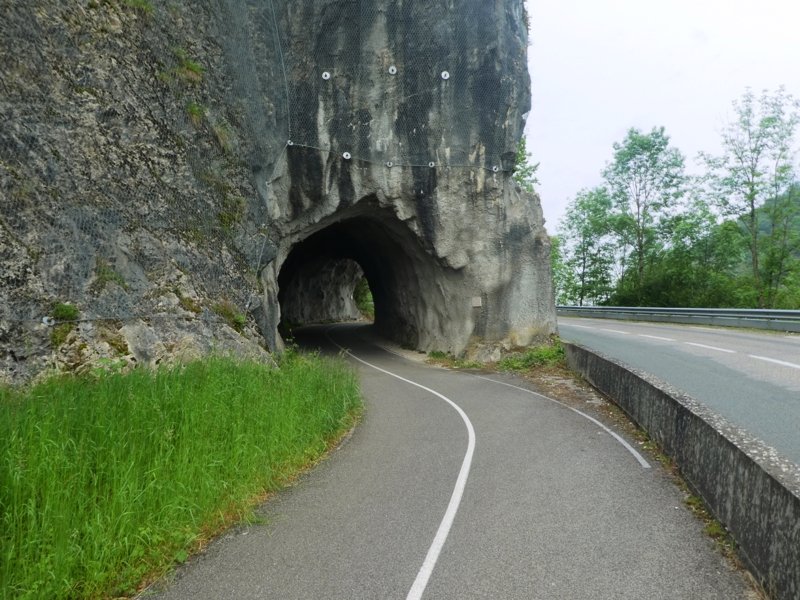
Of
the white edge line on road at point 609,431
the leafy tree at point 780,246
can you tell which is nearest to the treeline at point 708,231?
the leafy tree at point 780,246

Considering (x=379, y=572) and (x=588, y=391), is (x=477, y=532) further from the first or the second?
(x=588, y=391)

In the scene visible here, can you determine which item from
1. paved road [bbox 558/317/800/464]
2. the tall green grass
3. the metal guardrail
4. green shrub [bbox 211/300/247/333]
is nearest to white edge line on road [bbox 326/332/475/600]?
the tall green grass

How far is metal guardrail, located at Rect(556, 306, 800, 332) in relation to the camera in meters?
19.0

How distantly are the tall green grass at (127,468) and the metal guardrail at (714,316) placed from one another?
708 inches

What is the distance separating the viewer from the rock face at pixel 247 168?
8875 millimetres

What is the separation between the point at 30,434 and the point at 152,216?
6.85m

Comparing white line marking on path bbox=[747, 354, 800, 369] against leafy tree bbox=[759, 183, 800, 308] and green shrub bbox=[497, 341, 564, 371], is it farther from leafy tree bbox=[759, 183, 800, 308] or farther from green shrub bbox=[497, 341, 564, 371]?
leafy tree bbox=[759, 183, 800, 308]

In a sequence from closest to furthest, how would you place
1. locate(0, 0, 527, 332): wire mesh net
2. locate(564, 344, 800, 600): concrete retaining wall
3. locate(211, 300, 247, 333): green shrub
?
locate(564, 344, 800, 600): concrete retaining wall
locate(0, 0, 527, 332): wire mesh net
locate(211, 300, 247, 333): green shrub

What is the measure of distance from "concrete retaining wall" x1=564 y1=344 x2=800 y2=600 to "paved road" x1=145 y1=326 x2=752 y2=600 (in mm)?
300

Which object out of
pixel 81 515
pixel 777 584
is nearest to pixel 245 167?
pixel 81 515

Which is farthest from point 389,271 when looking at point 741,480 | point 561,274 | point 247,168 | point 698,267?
point 561,274

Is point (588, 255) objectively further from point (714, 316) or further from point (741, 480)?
point (741, 480)

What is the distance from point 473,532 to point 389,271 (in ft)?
70.4

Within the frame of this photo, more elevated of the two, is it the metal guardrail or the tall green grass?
the metal guardrail
